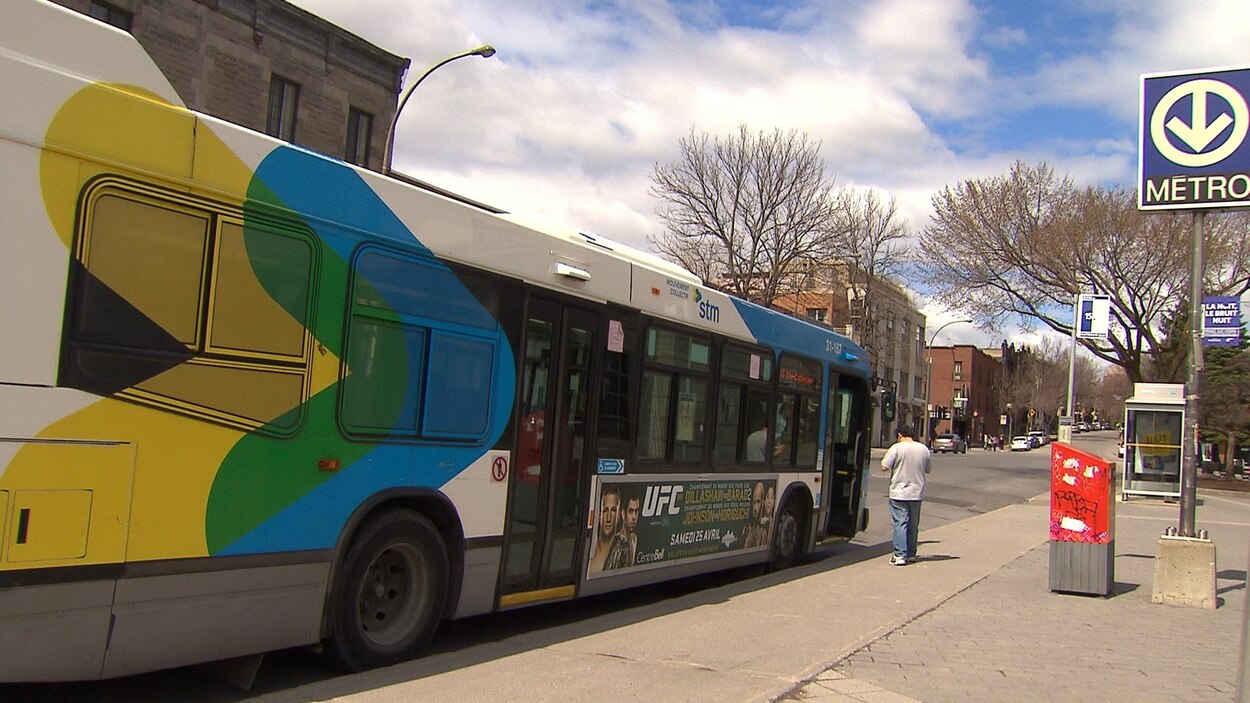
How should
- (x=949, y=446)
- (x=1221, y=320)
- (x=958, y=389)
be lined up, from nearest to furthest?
(x=1221, y=320) → (x=949, y=446) → (x=958, y=389)

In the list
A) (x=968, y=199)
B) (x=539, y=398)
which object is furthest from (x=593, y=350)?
(x=968, y=199)

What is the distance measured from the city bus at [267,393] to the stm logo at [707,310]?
2.98 ft

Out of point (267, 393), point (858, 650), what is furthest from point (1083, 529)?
point (267, 393)

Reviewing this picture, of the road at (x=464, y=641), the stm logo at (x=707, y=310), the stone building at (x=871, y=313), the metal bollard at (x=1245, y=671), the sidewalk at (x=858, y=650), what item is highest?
the stone building at (x=871, y=313)

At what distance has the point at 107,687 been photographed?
544cm

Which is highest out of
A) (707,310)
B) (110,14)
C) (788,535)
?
(110,14)

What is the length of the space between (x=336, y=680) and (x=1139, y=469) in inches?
1131

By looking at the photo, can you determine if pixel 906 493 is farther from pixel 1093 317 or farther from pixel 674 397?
pixel 1093 317

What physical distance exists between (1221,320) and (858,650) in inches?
364

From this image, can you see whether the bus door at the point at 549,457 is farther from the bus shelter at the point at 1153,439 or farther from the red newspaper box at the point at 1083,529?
the bus shelter at the point at 1153,439

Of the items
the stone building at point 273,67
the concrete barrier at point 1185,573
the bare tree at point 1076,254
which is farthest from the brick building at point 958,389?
the concrete barrier at point 1185,573

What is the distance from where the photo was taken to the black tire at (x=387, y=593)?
222 inches

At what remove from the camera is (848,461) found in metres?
13.3

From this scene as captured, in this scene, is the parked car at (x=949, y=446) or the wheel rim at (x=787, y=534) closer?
the wheel rim at (x=787, y=534)
